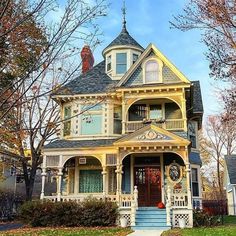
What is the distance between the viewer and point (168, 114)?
2253 centimetres

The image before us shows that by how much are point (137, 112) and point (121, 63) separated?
12.3 ft

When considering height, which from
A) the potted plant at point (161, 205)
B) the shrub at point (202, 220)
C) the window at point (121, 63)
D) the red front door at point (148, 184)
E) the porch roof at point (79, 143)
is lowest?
the shrub at point (202, 220)

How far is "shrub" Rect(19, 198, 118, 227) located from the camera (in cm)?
1848

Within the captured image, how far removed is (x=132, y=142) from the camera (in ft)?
65.0

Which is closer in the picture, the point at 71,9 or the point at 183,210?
the point at 71,9

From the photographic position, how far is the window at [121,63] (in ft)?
80.1

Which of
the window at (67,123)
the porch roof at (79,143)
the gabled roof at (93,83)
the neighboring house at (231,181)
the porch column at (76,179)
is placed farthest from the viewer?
the neighboring house at (231,181)

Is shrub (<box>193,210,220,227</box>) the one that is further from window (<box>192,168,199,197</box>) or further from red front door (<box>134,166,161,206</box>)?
window (<box>192,168,199,197</box>)

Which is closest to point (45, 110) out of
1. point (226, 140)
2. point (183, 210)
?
point (183, 210)

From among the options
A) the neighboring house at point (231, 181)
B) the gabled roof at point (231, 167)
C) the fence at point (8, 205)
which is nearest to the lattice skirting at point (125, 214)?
the fence at point (8, 205)

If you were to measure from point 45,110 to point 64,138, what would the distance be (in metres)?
5.35

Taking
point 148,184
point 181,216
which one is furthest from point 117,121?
point 181,216

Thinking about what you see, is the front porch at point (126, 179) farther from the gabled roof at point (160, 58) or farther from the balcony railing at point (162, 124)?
the gabled roof at point (160, 58)

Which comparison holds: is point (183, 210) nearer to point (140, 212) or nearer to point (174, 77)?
point (140, 212)
